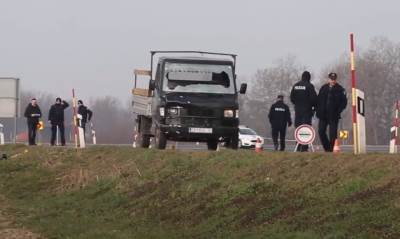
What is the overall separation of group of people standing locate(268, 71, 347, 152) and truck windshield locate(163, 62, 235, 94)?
6.00 feet

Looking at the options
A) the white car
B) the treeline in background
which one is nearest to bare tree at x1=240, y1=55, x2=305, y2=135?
the treeline in background

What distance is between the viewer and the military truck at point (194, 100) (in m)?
17.5

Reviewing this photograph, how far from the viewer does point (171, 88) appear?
1794 centimetres

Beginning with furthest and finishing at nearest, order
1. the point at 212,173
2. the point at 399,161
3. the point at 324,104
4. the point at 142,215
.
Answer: the point at 324,104
the point at 212,173
the point at 142,215
the point at 399,161

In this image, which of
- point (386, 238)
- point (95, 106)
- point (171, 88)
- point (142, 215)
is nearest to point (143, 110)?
point (171, 88)

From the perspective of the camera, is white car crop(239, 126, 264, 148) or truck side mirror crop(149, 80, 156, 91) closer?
truck side mirror crop(149, 80, 156, 91)

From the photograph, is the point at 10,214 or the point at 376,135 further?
the point at 376,135

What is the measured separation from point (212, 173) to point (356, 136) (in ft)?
8.26

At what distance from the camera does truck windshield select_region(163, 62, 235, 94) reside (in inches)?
709

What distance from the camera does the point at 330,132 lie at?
48.0 ft

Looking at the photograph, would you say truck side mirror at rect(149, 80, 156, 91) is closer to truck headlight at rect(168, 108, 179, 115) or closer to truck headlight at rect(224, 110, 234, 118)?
truck headlight at rect(168, 108, 179, 115)

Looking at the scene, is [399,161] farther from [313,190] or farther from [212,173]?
[212,173]

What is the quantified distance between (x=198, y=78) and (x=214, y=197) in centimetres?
724

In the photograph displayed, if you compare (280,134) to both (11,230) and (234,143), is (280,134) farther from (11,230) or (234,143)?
(11,230)
